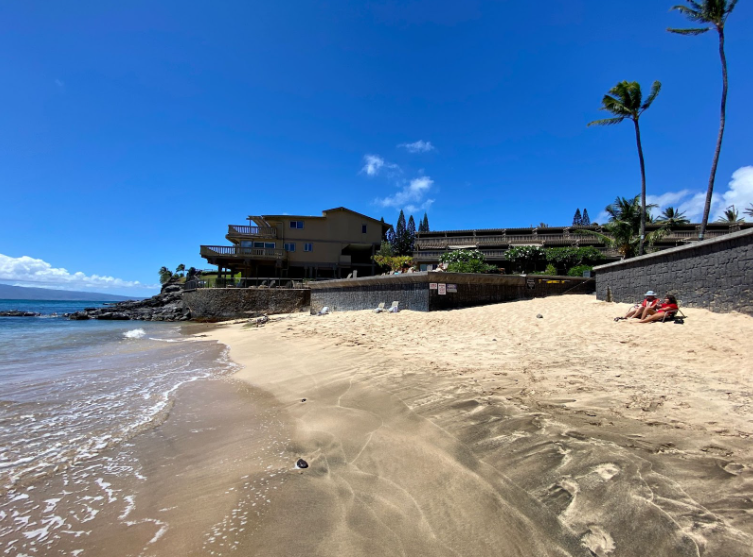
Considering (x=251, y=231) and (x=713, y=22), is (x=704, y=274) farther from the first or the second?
(x=251, y=231)

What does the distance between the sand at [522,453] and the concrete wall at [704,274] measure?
1802 mm

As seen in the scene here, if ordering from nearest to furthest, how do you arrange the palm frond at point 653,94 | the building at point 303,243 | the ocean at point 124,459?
the ocean at point 124,459 → the palm frond at point 653,94 → the building at point 303,243

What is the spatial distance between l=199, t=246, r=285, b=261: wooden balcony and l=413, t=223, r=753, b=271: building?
56.0ft

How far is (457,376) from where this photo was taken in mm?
5188

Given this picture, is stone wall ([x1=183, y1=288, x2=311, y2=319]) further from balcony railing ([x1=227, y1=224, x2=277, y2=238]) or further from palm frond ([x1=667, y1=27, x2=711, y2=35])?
palm frond ([x1=667, y1=27, x2=711, y2=35])

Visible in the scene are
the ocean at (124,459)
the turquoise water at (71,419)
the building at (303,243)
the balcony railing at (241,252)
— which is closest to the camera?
the ocean at (124,459)

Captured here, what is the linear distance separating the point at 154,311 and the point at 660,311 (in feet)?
147

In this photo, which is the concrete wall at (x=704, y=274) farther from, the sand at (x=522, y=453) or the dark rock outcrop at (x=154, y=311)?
the dark rock outcrop at (x=154, y=311)

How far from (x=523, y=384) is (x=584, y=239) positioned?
44748 mm

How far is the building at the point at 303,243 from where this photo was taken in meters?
34.2

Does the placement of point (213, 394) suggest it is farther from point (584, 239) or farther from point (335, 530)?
point (584, 239)

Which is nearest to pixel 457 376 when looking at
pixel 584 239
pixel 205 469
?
pixel 205 469

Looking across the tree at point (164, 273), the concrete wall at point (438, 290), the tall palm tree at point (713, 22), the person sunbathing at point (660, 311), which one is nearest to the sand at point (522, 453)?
the person sunbathing at point (660, 311)

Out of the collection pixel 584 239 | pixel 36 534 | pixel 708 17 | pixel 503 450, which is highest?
pixel 708 17
